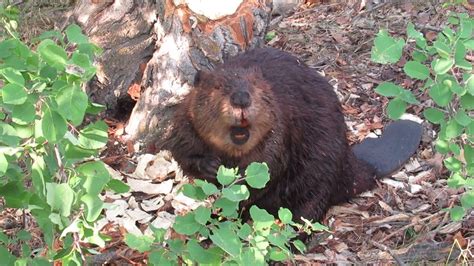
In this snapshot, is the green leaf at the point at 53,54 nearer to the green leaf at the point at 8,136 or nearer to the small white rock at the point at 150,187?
the green leaf at the point at 8,136

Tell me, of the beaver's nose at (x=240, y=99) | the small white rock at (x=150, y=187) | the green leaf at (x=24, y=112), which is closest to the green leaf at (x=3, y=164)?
the green leaf at (x=24, y=112)

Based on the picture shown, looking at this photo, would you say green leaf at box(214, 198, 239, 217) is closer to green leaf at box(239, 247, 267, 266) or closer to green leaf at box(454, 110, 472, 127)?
green leaf at box(239, 247, 267, 266)

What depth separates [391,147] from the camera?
13.2 feet

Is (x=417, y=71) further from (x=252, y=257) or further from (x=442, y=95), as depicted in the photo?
(x=252, y=257)

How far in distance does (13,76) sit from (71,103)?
17 centimetres

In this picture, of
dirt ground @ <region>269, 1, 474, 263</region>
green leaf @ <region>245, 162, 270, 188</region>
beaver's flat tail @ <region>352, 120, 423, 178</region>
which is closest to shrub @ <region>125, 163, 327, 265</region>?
green leaf @ <region>245, 162, 270, 188</region>

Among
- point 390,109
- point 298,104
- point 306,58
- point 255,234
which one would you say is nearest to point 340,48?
point 306,58

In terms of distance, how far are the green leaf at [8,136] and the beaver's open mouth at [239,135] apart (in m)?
1.11

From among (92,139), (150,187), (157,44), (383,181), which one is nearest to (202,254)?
(92,139)

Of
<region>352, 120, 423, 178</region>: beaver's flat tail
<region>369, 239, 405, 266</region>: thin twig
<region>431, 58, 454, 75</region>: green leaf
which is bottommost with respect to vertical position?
<region>369, 239, 405, 266</region>: thin twig

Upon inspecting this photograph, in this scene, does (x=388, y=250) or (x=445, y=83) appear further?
(x=388, y=250)

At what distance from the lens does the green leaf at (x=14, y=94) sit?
1.93 meters

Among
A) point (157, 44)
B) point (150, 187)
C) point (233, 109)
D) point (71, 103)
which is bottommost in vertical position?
point (150, 187)

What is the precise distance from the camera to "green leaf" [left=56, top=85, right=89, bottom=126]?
1.95 m
